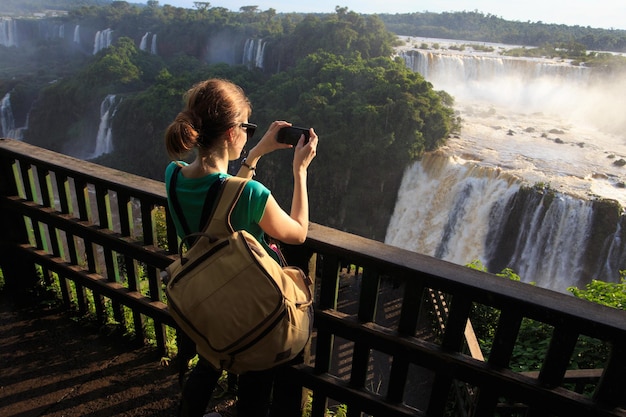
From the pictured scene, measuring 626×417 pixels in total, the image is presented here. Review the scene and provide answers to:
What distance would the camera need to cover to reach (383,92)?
24.8 metres

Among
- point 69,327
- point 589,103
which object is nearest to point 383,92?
point 589,103

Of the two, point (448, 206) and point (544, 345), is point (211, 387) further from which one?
point (448, 206)

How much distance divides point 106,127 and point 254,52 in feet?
55.1

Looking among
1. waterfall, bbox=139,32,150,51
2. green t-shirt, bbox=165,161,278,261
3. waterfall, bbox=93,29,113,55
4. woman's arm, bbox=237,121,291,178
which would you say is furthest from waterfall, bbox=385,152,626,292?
waterfall, bbox=93,29,113,55

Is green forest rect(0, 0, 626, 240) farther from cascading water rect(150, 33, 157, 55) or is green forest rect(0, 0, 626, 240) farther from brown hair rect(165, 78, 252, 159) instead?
brown hair rect(165, 78, 252, 159)

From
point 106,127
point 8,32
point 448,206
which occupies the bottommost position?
point 106,127

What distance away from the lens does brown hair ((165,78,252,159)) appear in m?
1.49

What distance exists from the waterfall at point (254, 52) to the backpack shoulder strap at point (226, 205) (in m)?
44.4

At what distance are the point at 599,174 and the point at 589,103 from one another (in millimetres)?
14579

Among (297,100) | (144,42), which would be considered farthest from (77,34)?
(297,100)

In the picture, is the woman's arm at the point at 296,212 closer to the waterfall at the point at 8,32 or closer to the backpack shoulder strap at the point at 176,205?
the backpack shoulder strap at the point at 176,205

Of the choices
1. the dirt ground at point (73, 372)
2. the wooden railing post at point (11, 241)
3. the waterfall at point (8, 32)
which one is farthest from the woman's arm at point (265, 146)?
the waterfall at point (8, 32)

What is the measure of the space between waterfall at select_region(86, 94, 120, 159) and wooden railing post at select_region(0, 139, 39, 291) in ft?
118

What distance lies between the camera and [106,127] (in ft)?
121
